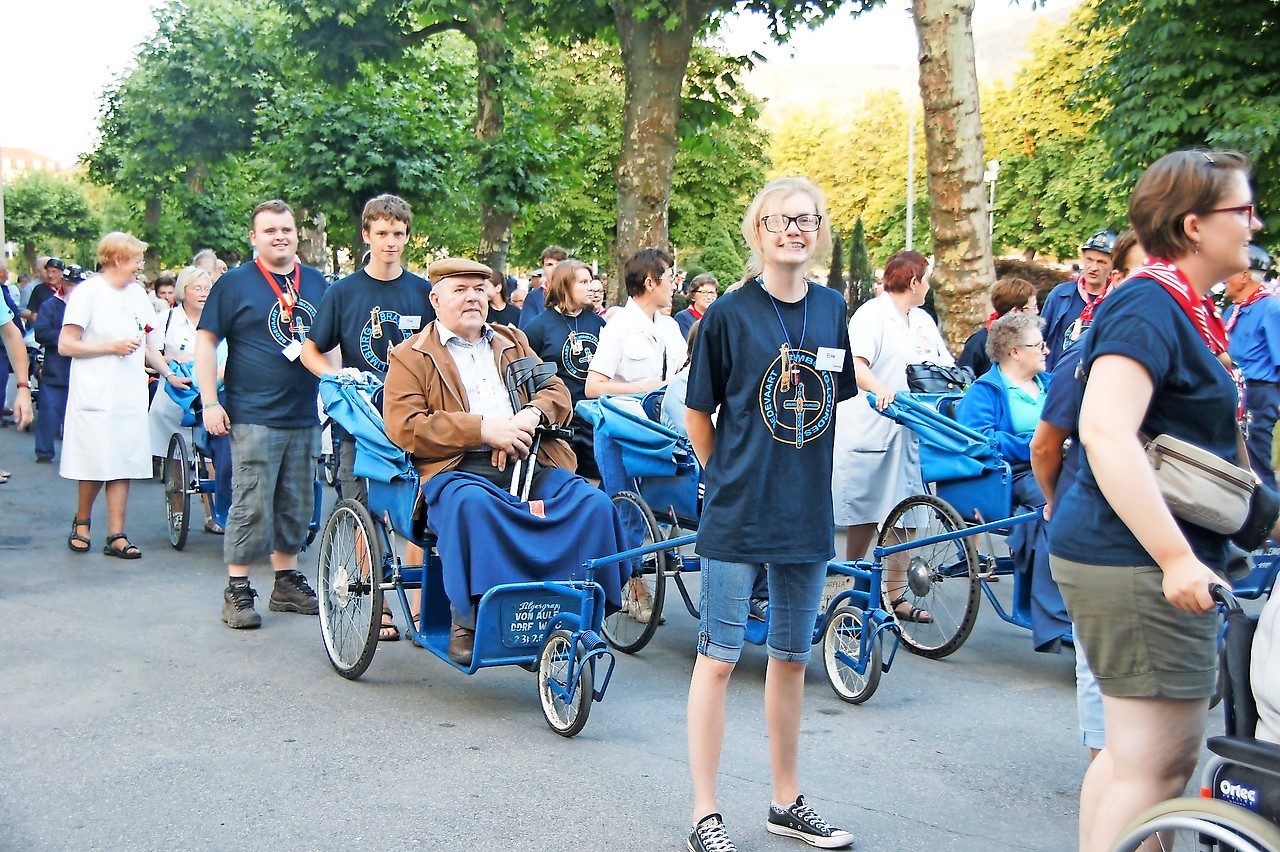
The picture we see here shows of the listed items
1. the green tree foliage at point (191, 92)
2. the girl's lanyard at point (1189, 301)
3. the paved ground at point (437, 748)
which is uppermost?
the green tree foliage at point (191, 92)

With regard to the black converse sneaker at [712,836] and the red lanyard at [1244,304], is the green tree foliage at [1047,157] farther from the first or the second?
the black converse sneaker at [712,836]

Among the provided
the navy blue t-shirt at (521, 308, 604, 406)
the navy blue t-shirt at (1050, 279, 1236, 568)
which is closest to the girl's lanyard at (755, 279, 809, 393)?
the navy blue t-shirt at (1050, 279, 1236, 568)

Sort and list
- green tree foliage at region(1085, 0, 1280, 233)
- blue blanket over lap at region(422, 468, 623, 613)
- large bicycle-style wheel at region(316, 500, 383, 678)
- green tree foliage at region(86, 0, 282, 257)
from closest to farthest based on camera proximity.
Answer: blue blanket over lap at region(422, 468, 623, 613) < large bicycle-style wheel at region(316, 500, 383, 678) < green tree foliage at region(1085, 0, 1280, 233) < green tree foliage at region(86, 0, 282, 257)

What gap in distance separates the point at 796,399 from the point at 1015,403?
119 inches

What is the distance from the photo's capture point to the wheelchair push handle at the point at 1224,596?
2807 mm

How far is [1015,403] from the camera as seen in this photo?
6.87 metres

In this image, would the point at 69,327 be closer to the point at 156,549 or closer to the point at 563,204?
the point at 156,549

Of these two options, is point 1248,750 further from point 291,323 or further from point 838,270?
point 838,270

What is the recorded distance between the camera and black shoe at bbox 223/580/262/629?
7145 mm

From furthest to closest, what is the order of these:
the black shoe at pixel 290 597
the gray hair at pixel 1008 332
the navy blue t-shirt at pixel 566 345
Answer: the navy blue t-shirt at pixel 566 345
the black shoe at pixel 290 597
the gray hair at pixel 1008 332

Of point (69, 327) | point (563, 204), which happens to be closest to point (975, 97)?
point (69, 327)

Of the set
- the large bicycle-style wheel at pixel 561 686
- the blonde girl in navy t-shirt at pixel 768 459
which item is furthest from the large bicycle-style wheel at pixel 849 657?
the blonde girl in navy t-shirt at pixel 768 459

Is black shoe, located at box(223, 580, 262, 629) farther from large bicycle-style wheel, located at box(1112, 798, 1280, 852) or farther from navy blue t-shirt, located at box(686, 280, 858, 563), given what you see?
large bicycle-style wheel, located at box(1112, 798, 1280, 852)

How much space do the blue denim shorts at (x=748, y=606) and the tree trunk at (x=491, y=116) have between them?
15286 mm
